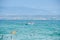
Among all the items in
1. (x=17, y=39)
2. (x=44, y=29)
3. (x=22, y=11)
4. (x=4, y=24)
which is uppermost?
(x=22, y=11)

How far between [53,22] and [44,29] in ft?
0.61

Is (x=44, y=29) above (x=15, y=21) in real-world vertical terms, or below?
below

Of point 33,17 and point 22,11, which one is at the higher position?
point 22,11

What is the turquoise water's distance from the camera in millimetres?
1641

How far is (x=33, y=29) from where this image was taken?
5.46 feet

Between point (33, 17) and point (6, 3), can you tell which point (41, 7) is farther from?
point (6, 3)

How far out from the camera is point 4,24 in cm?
165

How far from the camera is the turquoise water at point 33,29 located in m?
1.64

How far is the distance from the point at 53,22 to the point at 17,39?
0.64 m

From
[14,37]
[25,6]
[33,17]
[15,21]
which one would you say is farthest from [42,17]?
[14,37]

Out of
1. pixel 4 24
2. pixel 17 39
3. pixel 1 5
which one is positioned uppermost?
pixel 1 5

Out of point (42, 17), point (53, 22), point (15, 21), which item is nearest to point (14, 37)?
point (15, 21)

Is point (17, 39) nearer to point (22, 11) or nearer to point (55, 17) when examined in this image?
point (22, 11)

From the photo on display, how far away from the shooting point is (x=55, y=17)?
169cm
